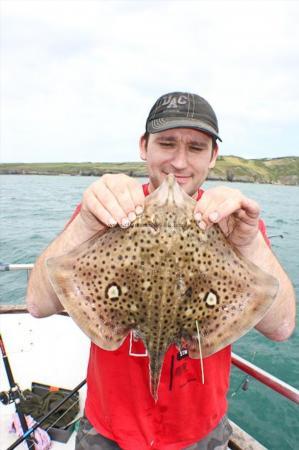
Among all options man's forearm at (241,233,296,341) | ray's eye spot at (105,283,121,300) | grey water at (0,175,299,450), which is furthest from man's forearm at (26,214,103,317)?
grey water at (0,175,299,450)

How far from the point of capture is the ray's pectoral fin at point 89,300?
2.21m

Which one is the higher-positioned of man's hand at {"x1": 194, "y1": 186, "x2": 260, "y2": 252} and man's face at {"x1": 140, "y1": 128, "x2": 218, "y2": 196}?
man's face at {"x1": 140, "y1": 128, "x2": 218, "y2": 196}

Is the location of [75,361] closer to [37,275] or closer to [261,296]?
[37,275]

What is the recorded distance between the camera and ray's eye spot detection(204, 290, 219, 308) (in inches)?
86.9

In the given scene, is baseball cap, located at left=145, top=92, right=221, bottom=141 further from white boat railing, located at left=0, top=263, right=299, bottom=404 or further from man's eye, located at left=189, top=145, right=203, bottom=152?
white boat railing, located at left=0, top=263, right=299, bottom=404

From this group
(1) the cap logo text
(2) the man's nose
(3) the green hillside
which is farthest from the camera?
(3) the green hillside

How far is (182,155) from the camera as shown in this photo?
2.89 metres

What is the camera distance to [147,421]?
2744 mm

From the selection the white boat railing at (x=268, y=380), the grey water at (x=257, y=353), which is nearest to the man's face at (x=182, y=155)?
the white boat railing at (x=268, y=380)

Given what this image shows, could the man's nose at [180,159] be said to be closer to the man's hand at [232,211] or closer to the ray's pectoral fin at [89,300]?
the man's hand at [232,211]

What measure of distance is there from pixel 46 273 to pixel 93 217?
589 millimetres

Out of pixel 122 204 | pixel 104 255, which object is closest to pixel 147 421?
pixel 104 255

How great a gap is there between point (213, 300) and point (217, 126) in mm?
1525

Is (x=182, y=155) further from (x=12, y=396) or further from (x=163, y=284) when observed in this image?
(x=12, y=396)
